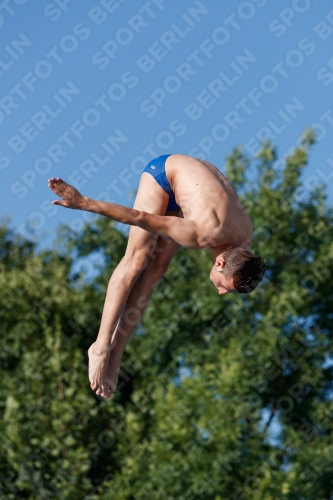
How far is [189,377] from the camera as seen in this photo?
559 inches

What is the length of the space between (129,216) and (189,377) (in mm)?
9507

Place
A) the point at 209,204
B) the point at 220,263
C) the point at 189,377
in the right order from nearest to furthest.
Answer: the point at 209,204
the point at 220,263
the point at 189,377

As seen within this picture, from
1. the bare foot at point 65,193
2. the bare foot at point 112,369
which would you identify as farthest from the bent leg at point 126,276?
the bare foot at point 65,193

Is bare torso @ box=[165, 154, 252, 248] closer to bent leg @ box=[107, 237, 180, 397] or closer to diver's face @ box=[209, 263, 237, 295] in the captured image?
diver's face @ box=[209, 263, 237, 295]

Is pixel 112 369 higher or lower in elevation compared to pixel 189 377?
higher

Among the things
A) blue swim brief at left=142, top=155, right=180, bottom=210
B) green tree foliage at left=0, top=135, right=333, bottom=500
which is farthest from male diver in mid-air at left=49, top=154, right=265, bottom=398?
green tree foliage at left=0, top=135, right=333, bottom=500

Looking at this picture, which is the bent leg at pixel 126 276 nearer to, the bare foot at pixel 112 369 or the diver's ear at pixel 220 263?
the bare foot at pixel 112 369

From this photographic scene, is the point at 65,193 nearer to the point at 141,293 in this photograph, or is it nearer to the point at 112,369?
the point at 141,293

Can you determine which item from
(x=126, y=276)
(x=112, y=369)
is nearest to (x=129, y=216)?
(x=126, y=276)

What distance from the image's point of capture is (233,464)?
13.7m

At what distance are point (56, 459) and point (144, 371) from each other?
8.61 ft

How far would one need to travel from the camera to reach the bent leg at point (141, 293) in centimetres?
592

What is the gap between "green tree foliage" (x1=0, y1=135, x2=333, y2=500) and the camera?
13688 mm

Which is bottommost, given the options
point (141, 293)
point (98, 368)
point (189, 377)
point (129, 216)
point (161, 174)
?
point (189, 377)
